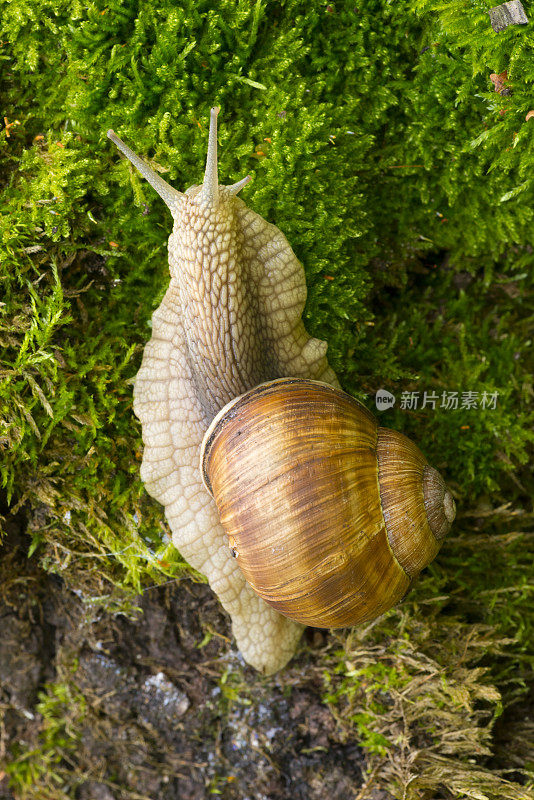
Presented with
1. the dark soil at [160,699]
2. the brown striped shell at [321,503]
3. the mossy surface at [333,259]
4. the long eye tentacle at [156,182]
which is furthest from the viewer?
the dark soil at [160,699]

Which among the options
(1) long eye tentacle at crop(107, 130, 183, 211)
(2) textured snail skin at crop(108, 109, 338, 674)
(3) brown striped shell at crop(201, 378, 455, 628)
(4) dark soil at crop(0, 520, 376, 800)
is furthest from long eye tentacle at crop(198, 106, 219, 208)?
(4) dark soil at crop(0, 520, 376, 800)

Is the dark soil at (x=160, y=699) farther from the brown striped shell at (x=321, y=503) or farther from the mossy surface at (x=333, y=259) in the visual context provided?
the brown striped shell at (x=321, y=503)

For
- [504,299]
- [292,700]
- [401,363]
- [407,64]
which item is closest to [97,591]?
[292,700]

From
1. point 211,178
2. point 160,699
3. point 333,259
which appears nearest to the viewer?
point 211,178

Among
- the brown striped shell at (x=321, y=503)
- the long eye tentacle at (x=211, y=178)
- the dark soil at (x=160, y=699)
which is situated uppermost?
the long eye tentacle at (x=211, y=178)

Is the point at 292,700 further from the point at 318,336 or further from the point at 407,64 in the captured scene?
the point at 407,64

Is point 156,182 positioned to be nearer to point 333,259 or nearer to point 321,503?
point 333,259

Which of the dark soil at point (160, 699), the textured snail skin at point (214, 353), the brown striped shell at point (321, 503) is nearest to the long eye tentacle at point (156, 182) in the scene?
the textured snail skin at point (214, 353)

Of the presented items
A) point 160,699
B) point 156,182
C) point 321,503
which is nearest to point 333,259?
point 156,182
